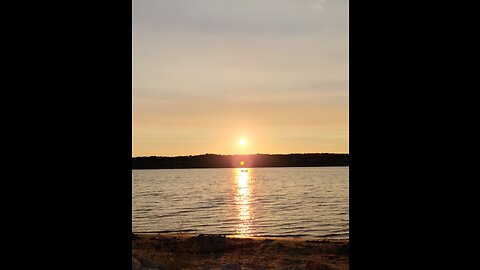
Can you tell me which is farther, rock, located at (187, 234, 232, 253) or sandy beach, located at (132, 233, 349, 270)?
rock, located at (187, 234, 232, 253)

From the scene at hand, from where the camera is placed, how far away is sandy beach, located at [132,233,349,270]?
38.8ft

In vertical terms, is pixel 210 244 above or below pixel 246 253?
above

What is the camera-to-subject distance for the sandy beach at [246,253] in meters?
11.8

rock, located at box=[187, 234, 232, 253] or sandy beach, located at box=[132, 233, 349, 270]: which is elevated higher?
rock, located at box=[187, 234, 232, 253]

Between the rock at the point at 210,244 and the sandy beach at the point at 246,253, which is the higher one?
the rock at the point at 210,244

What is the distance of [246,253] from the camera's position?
1369 centimetres

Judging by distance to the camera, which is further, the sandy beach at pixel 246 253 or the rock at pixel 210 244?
the rock at pixel 210 244
